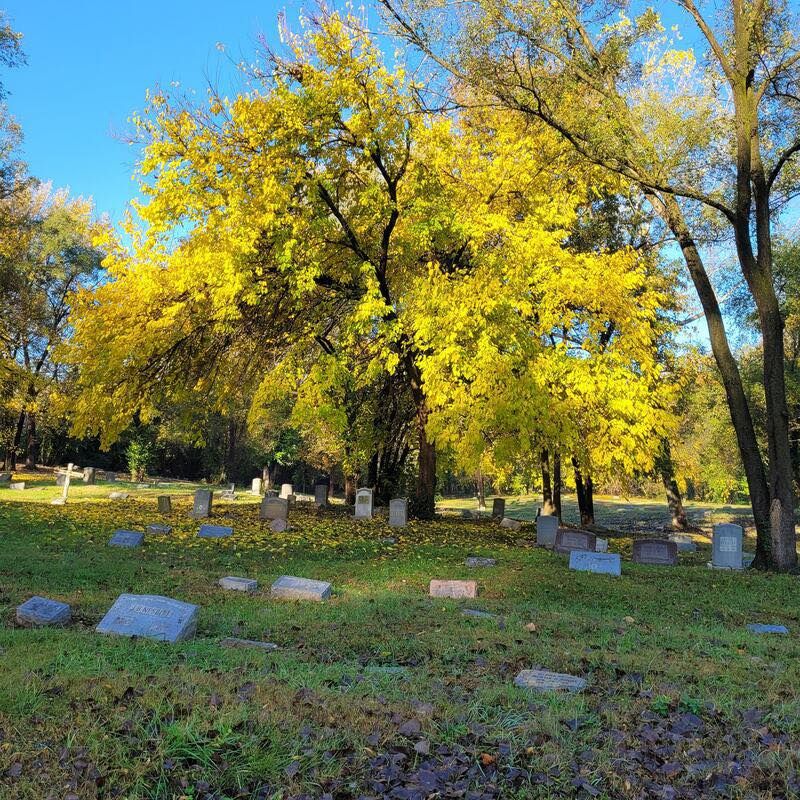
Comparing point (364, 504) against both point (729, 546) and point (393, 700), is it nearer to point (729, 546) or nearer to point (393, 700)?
point (729, 546)

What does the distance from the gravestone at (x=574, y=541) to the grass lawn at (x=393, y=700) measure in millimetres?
5105

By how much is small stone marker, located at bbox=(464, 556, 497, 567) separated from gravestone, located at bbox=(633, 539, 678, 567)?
3.81 metres

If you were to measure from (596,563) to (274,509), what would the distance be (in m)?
8.36

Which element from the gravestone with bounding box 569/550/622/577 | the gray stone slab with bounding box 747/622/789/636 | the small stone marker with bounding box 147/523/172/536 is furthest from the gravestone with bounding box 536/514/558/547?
the small stone marker with bounding box 147/523/172/536

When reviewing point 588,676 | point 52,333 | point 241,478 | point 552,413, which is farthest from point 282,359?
point 241,478

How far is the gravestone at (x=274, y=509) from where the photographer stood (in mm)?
16609

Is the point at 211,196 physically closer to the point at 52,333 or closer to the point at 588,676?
the point at 588,676

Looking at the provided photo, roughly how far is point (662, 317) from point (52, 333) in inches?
1099

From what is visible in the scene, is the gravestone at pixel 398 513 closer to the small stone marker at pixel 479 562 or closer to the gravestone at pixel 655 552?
the small stone marker at pixel 479 562

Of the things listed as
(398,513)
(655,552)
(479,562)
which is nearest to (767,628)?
(479,562)

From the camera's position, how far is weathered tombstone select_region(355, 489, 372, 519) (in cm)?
1819

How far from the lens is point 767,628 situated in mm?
7734

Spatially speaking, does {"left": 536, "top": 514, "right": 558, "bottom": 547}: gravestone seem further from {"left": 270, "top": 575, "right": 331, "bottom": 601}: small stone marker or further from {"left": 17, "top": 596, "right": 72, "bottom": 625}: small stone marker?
{"left": 17, "top": 596, "right": 72, "bottom": 625}: small stone marker

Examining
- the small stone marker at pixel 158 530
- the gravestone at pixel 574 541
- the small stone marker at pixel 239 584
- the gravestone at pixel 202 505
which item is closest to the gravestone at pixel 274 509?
the gravestone at pixel 202 505
